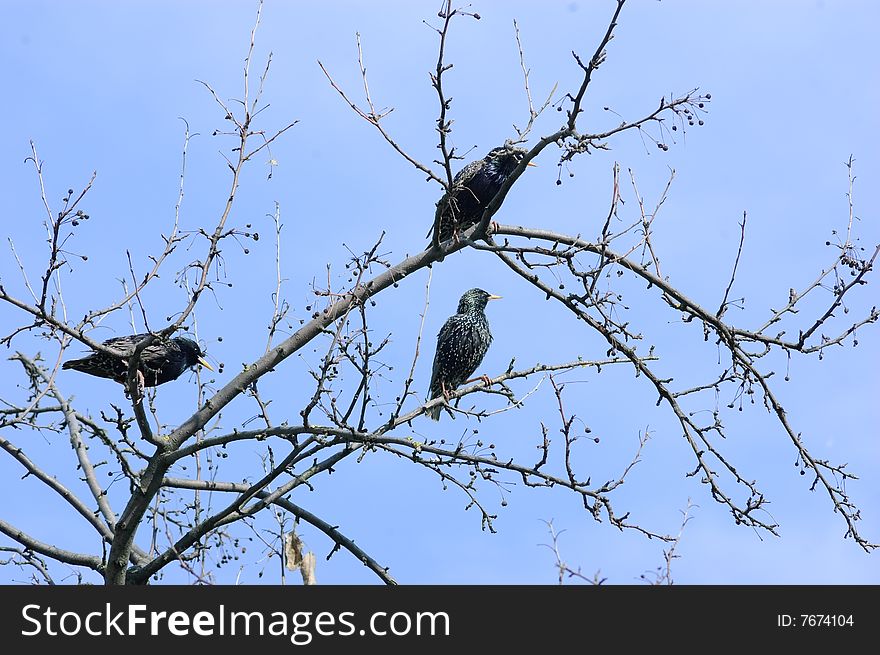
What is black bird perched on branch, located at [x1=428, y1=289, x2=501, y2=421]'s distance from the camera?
327 inches

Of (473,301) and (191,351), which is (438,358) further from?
(191,351)

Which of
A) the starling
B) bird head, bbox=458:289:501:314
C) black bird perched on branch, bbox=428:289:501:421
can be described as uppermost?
bird head, bbox=458:289:501:314

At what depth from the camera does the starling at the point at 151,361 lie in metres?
7.08

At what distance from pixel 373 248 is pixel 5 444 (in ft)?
10.5

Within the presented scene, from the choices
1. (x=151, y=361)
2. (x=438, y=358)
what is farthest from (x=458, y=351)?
(x=151, y=361)

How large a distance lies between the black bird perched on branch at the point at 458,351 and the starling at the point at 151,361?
75.7 inches

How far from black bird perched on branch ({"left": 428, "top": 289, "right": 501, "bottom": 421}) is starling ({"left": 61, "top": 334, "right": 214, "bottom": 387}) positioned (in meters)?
1.92

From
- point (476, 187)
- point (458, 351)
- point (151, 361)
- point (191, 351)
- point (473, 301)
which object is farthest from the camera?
point (473, 301)

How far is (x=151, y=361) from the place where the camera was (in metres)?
7.18

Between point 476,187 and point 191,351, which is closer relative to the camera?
point 191,351

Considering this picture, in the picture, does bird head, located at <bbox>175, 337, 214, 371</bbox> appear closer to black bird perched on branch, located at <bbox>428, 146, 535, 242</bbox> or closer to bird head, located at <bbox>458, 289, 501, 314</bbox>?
black bird perched on branch, located at <bbox>428, 146, 535, 242</bbox>

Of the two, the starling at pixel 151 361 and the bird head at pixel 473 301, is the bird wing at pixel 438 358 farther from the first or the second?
the starling at pixel 151 361

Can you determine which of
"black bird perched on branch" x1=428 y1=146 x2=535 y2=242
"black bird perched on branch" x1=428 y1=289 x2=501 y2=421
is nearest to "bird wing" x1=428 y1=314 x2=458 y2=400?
"black bird perched on branch" x1=428 y1=289 x2=501 y2=421

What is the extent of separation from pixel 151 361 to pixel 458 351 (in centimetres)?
244
